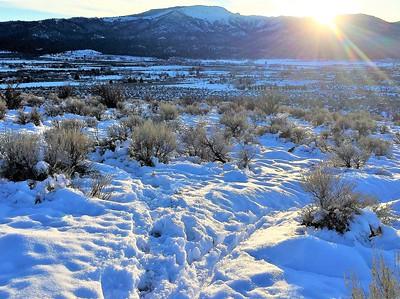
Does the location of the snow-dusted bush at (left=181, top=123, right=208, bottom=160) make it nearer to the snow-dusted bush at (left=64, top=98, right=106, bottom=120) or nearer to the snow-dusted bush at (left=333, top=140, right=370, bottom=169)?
the snow-dusted bush at (left=333, top=140, right=370, bottom=169)

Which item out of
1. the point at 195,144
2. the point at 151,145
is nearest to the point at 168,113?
the point at 195,144

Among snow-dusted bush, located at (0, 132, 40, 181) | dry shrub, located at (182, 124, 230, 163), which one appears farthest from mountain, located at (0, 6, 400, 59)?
snow-dusted bush, located at (0, 132, 40, 181)

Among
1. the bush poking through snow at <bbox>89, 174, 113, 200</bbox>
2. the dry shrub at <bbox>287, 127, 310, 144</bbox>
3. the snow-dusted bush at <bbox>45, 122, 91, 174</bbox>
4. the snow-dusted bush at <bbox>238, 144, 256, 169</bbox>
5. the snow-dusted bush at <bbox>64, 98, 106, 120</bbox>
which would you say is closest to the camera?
the bush poking through snow at <bbox>89, 174, 113, 200</bbox>

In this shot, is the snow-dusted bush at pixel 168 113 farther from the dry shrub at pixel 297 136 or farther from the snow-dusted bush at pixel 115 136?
the dry shrub at pixel 297 136

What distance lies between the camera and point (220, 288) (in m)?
4.42

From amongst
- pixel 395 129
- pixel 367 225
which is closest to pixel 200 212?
pixel 367 225

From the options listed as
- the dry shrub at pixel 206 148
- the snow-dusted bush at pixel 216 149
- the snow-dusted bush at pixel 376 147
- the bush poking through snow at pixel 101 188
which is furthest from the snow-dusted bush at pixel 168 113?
the bush poking through snow at pixel 101 188

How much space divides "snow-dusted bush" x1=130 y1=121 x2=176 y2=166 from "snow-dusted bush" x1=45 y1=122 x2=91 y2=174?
122cm

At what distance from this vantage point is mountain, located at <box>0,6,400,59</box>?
369 ft

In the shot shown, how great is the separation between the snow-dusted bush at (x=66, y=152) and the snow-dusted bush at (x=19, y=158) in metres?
0.27

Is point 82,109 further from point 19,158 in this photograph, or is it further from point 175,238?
point 175,238

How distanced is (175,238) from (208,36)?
157128mm

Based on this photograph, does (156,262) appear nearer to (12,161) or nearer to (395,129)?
(12,161)

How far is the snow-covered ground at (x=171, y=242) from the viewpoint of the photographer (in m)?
4.18
